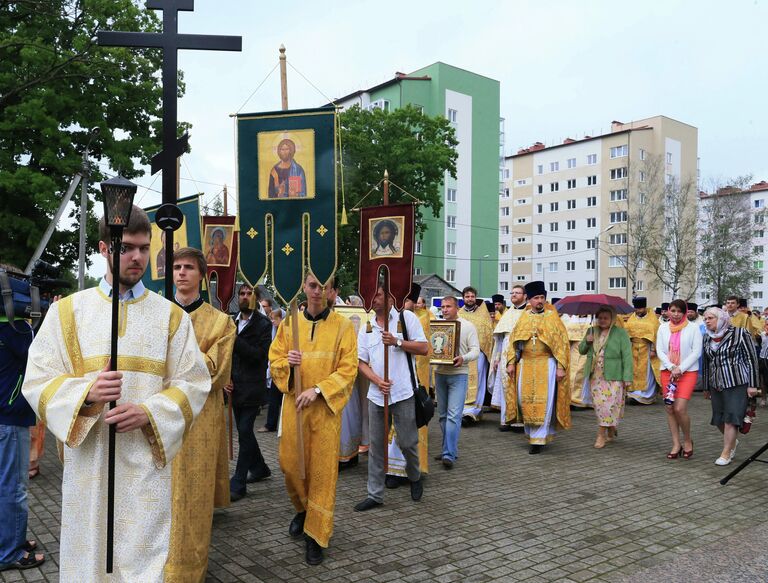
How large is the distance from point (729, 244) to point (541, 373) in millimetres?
42401

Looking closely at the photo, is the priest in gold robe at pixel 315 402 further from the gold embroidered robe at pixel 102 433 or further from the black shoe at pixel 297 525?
the gold embroidered robe at pixel 102 433

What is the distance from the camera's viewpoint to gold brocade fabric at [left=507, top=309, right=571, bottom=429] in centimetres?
920

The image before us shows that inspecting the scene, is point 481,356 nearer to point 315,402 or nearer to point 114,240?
point 315,402

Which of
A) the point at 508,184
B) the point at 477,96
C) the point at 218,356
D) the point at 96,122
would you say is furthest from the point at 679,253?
the point at 218,356

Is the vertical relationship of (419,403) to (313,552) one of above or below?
above

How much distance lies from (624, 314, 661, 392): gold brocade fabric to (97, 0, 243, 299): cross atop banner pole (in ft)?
37.8

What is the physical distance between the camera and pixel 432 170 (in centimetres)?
3569

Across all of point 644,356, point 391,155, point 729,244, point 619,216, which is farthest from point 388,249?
point 619,216

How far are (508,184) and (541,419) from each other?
70.1 meters

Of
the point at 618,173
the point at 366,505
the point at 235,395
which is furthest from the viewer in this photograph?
the point at 618,173

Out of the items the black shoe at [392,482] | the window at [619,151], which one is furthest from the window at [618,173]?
the black shoe at [392,482]

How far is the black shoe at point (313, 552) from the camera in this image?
191 inches

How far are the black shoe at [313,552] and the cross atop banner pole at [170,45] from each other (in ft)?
9.33

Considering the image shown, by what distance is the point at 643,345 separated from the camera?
48.9 ft
